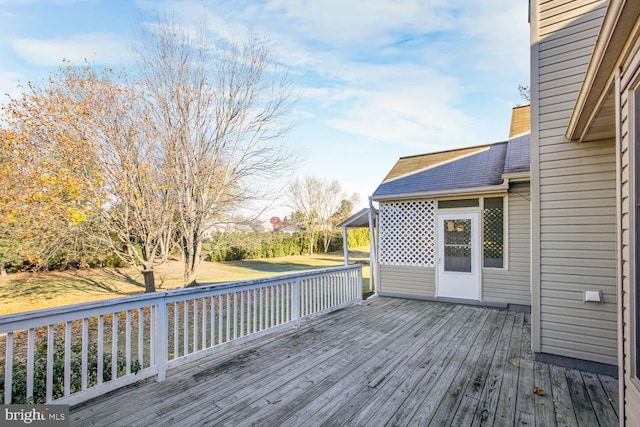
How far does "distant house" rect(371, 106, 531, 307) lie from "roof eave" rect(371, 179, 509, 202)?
0.7 inches

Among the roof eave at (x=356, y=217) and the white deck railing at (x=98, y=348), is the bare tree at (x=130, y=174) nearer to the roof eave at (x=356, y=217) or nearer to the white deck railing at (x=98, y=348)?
the white deck railing at (x=98, y=348)

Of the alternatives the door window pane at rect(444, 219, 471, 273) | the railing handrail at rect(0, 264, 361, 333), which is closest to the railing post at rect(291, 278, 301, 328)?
the railing handrail at rect(0, 264, 361, 333)

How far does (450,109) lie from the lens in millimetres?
8805

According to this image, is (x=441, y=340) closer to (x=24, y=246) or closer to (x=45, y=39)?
(x=24, y=246)

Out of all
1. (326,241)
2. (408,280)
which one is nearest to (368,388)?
(408,280)

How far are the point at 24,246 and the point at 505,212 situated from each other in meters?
9.35

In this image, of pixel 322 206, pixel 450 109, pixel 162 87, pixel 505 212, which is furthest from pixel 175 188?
pixel 322 206

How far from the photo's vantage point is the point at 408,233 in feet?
22.0

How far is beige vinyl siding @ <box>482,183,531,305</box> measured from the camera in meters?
5.45

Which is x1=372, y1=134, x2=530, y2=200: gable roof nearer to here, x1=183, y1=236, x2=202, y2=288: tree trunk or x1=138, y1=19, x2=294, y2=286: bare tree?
x1=138, y1=19, x2=294, y2=286: bare tree

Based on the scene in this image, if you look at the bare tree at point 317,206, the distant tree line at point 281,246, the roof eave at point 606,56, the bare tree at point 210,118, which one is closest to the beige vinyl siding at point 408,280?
the bare tree at point 210,118

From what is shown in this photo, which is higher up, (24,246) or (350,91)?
(350,91)

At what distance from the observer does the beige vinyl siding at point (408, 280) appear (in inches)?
251

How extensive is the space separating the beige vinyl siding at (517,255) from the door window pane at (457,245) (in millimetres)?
601
